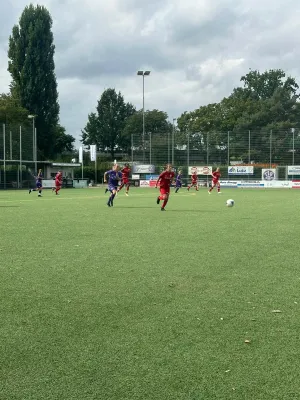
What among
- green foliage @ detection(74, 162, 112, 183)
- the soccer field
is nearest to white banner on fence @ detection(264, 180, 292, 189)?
A: green foliage @ detection(74, 162, 112, 183)

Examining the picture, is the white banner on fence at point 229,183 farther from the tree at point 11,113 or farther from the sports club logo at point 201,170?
the tree at point 11,113

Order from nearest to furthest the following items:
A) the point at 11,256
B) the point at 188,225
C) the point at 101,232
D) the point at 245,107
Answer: the point at 11,256, the point at 101,232, the point at 188,225, the point at 245,107

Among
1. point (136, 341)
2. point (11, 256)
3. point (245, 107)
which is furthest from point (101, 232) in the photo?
point (245, 107)

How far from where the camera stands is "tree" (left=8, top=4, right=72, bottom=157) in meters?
66.4

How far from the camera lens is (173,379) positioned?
3.57 metres

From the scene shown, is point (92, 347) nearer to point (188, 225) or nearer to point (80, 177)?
point (188, 225)

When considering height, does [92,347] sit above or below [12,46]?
below

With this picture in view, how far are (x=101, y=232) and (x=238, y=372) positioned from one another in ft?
28.2

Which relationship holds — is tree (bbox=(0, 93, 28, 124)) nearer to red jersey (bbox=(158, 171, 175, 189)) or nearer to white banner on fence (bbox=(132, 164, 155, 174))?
white banner on fence (bbox=(132, 164, 155, 174))

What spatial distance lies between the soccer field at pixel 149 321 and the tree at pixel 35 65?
60849mm

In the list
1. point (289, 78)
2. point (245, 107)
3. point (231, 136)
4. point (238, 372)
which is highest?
point (289, 78)

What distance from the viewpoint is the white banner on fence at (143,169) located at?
57.9 m

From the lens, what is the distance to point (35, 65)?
6662 centimetres

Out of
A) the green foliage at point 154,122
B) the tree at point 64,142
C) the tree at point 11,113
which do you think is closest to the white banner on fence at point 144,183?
the tree at point 11,113
